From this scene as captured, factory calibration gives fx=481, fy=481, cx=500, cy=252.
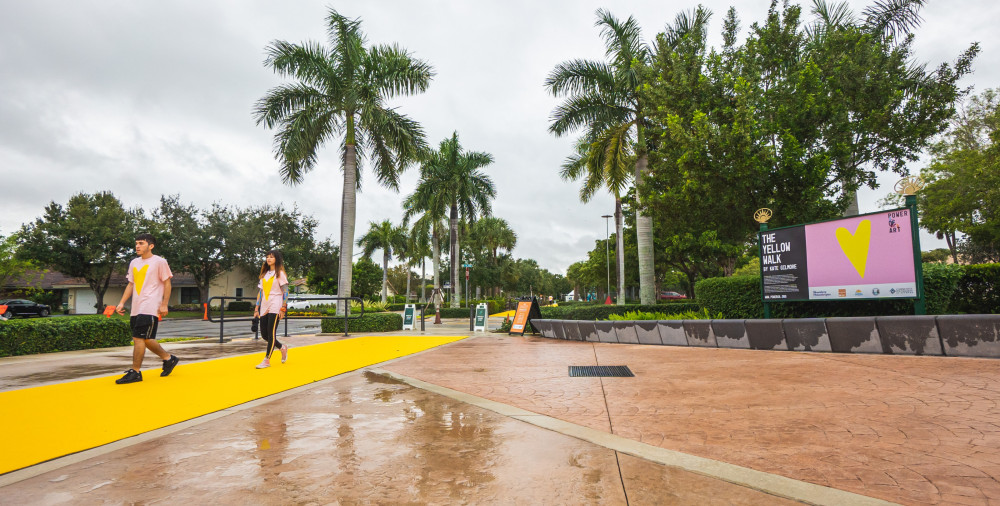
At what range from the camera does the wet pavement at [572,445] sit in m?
2.53

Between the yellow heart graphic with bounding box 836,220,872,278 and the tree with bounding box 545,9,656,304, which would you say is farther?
the tree with bounding box 545,9,656,304

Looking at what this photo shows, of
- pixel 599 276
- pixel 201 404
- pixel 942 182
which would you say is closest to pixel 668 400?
pixel 201 404

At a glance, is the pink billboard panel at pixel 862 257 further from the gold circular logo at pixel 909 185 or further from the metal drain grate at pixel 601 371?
the metal drain grate at pixel 601 371

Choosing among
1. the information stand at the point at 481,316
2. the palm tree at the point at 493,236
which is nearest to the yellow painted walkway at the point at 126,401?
the information stand at the point at 481,316

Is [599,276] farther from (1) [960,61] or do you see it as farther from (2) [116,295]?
(2) [116,295]

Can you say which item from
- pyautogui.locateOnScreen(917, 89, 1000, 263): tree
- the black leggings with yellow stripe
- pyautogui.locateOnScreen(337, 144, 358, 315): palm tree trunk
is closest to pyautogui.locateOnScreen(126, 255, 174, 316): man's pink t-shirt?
the black leggings with yellow stripe

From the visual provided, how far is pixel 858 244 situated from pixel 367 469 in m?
9.84

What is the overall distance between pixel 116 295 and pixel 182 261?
33.3 feet

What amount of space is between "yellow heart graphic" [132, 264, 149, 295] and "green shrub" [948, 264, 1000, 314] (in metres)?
13.6

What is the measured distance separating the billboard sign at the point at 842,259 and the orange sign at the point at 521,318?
6395 mm

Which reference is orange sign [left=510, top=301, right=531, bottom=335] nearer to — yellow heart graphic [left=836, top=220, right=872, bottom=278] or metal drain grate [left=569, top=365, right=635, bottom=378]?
metal drain grate [left=569, top=365, right=635, bottom=378]

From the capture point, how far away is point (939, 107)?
13.2 m

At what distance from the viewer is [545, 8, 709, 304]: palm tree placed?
55.3 feet

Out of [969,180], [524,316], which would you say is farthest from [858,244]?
[969,180]
